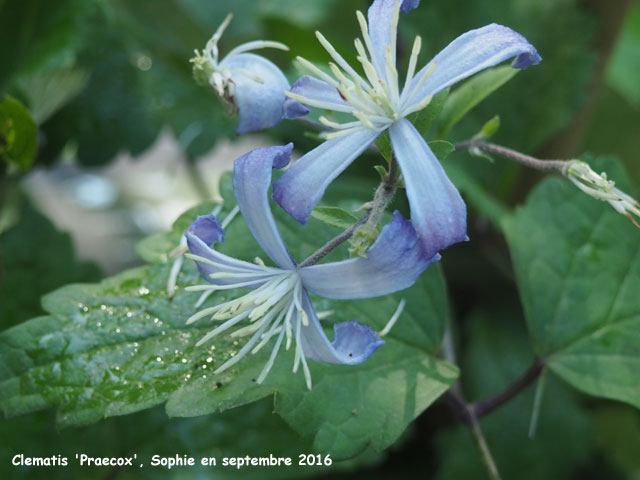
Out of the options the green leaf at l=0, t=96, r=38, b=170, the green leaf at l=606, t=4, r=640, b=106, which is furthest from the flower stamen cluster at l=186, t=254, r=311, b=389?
the green leaf at l=606, t=4, r=640, b=106

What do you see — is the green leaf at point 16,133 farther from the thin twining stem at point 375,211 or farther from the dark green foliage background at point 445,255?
the thin twining stem at point 375,211

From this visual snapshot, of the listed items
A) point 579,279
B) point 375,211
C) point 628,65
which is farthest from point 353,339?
point 628,65

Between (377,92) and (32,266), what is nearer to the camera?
(377,92)

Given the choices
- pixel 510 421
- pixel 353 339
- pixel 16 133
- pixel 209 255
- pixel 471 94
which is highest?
pixel 16 133

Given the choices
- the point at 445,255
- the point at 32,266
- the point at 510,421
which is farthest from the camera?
the point at 445,255

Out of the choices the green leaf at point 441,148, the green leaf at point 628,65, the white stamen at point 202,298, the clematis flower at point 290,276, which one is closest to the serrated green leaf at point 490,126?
the green leaf at point 441,148

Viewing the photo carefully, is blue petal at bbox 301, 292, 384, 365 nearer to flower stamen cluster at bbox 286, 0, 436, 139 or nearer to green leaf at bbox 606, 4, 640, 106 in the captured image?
flower stamen cluster at bbox 286, 0, 436, 139

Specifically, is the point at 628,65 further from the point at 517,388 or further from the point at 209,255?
the point at 209,255
